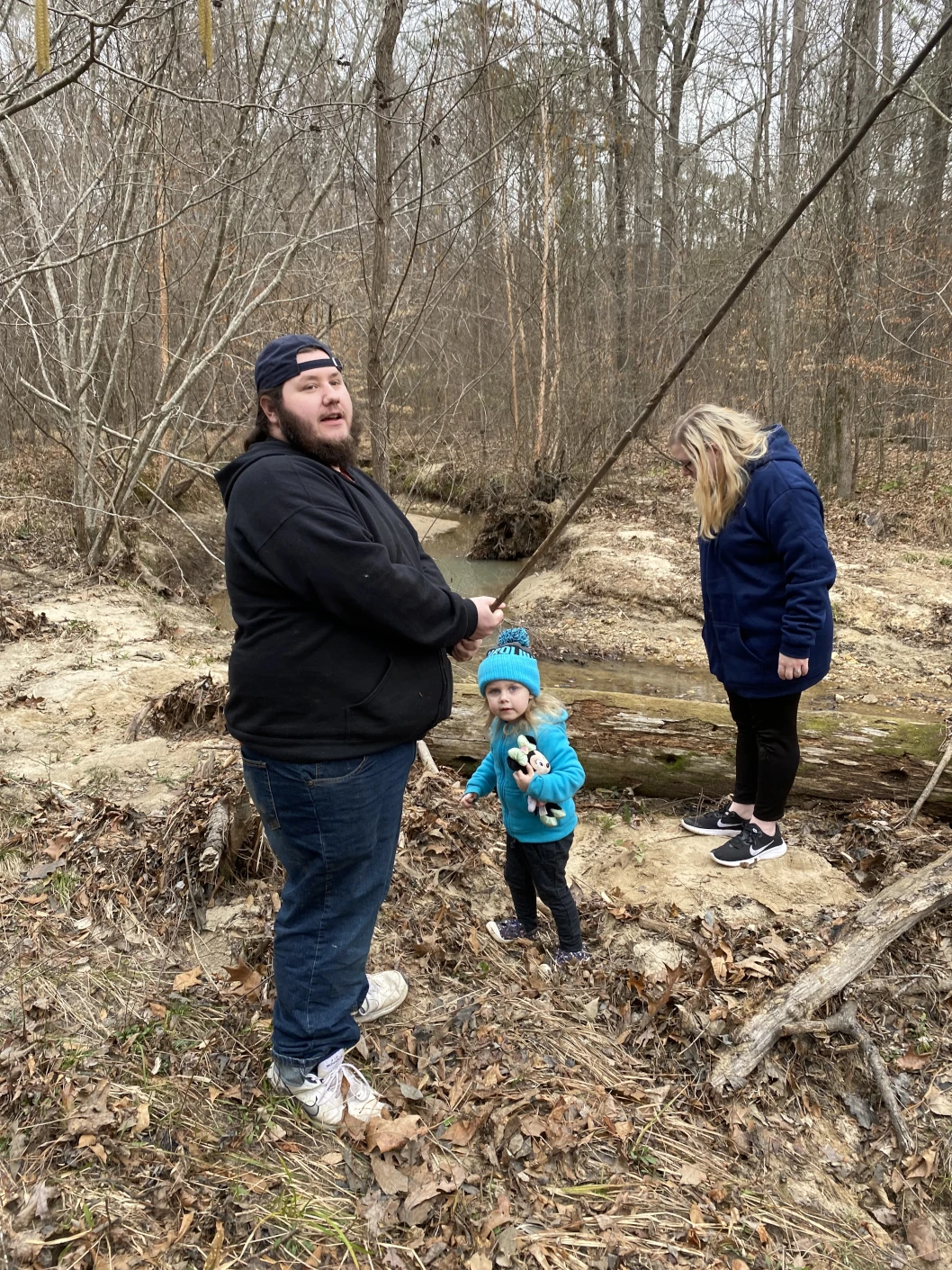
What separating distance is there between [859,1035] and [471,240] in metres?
13.3

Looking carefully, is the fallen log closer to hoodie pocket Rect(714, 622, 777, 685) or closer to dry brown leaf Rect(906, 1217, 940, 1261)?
dry brown leaf Rect(906, 1217, 940, 1261)

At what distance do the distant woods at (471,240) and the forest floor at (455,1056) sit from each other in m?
3.78

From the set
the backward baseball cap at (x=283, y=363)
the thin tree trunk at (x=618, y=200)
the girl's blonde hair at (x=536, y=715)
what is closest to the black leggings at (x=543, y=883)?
the girl's blonde hair at (x=536, y=715)

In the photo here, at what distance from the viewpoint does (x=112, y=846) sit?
3787mm

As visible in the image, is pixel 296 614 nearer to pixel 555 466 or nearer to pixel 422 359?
pixel 555 466

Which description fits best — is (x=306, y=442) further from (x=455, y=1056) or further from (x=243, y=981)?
(x=455, y=1056)

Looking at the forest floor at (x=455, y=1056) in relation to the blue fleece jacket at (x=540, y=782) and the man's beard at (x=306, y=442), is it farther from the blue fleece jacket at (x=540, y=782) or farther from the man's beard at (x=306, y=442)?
the man's beard at (x=306, y=442)


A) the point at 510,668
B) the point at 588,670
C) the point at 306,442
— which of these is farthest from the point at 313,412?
the point at 588,670

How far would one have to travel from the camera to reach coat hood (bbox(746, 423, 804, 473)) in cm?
371

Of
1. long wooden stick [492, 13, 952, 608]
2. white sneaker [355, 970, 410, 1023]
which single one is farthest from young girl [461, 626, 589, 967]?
white sneaker [355, 970, 410, 1023]

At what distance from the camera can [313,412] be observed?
227 centimetres

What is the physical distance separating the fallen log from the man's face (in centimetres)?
254

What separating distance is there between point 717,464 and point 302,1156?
3143mm

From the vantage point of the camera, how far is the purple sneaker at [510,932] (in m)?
3.64
